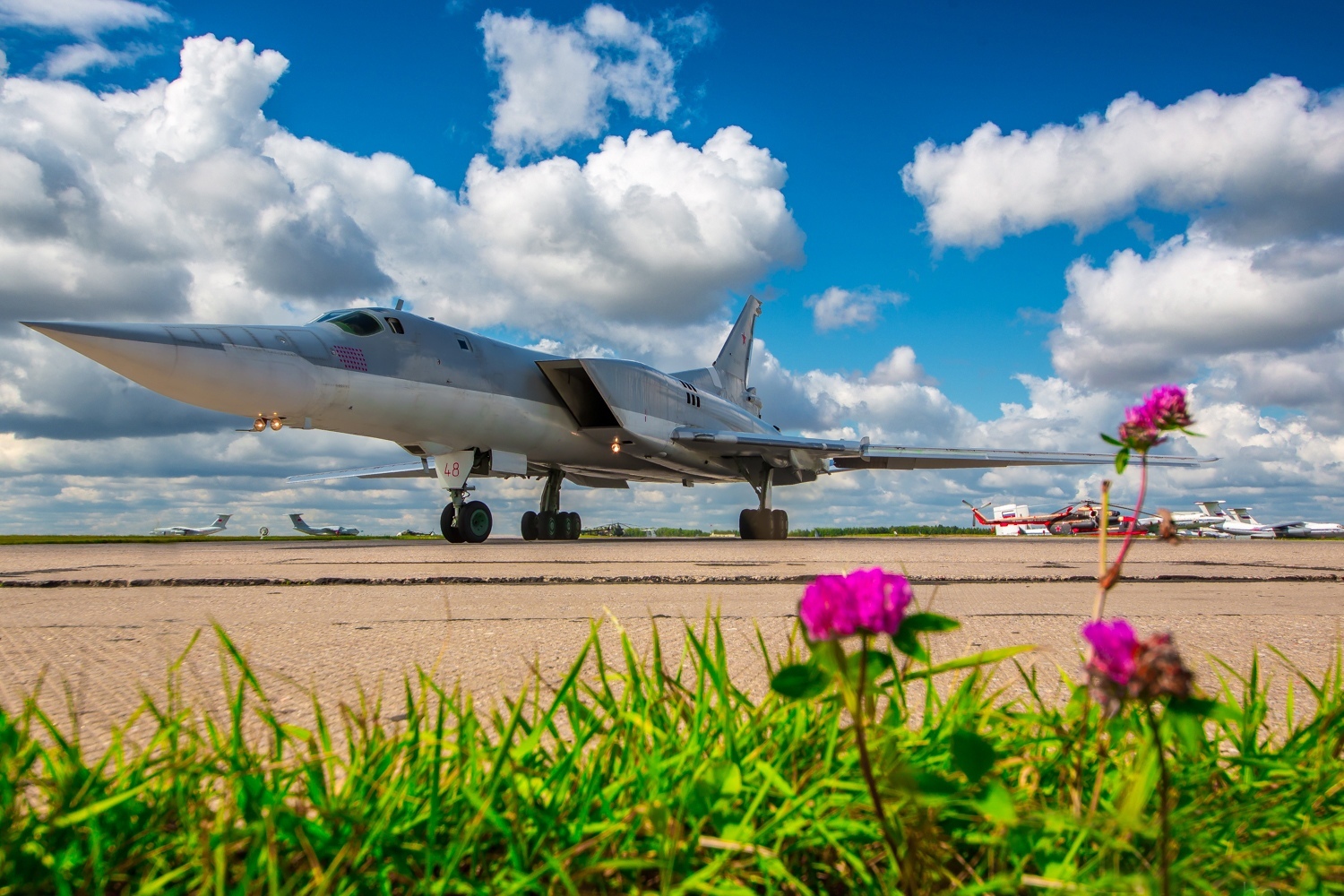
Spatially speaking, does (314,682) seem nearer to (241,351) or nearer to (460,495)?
(241,351)

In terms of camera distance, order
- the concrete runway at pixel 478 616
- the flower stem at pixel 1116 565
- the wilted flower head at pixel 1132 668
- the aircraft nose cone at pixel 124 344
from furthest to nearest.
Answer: the aircraft nose cone at pixel 124 344 < the concrete runway at pixel 478 616 < the flower stem at pixel 1116 565 < the wilted flower head at pixel 1132 668

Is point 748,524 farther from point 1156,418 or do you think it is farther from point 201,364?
point 1156,418

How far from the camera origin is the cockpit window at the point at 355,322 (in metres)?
9.26

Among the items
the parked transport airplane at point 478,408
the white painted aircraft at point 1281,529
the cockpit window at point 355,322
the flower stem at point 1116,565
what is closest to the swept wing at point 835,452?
the parked transport airplane at point 478,408

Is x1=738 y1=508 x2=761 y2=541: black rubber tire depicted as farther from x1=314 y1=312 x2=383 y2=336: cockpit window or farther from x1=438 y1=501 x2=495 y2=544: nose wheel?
x1=314 y1=312 x2=383 y2=336: cockpit window

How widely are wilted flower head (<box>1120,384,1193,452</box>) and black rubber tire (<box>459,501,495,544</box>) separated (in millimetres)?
9854

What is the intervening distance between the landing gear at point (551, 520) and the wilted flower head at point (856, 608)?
1357cm

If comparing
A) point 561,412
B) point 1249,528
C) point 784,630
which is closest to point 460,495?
point 561,412

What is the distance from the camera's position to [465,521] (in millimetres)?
10203

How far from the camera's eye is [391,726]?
126 cm

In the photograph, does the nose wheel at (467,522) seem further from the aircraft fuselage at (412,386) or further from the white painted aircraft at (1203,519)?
the white painted aircraft at (1203,519)

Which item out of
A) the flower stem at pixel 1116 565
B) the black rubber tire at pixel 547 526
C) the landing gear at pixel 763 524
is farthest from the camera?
the black rubber tire at pixel 547 526

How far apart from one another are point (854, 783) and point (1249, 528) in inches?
1742

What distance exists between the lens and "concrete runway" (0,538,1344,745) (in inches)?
64.4
